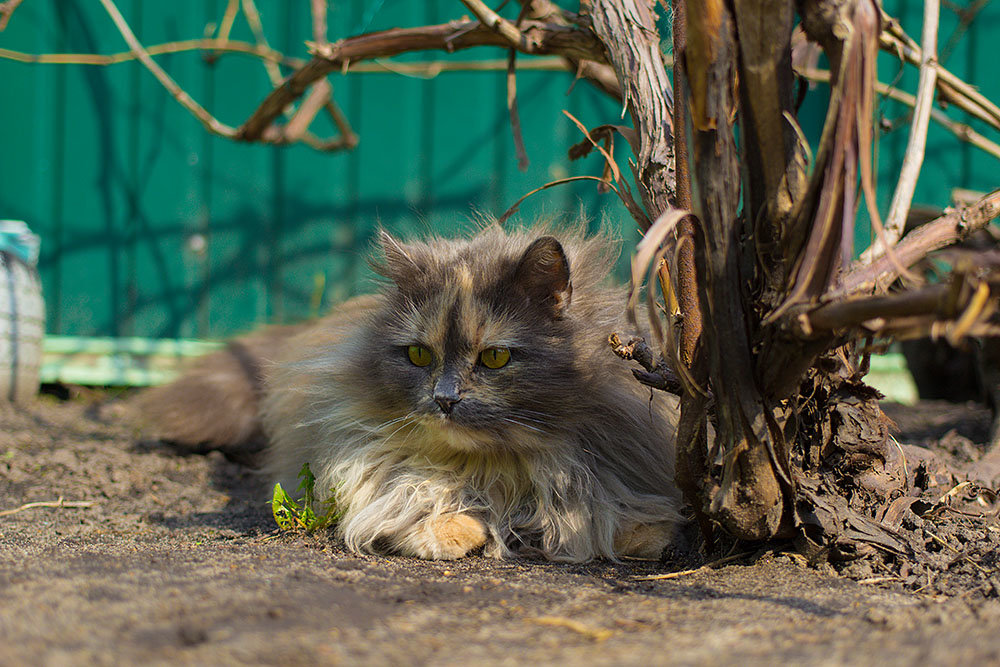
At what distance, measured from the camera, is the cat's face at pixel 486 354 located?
210 centimetres

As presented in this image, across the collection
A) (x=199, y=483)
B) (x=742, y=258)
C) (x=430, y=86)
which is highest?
(x=430, y=86)

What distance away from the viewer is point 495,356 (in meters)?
2.16

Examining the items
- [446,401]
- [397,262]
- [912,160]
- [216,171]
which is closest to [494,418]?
[446,401]

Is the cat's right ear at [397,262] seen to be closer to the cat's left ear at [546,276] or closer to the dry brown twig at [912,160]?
the cat's left ear at [546,276]

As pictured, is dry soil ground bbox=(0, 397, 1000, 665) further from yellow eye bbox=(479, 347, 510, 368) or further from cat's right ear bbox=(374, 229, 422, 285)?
cat's right ear bbox=(374, 229, 422, 285)

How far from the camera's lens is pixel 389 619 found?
4.69ft

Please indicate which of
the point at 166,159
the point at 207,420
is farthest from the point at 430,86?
the point at 207,420

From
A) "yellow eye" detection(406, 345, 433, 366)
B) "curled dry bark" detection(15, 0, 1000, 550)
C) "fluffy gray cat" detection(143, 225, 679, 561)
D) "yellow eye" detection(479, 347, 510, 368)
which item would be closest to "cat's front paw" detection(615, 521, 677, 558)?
"fluffy gray cat" detection(143, 225, 679, 561)

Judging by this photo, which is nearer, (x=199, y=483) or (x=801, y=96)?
(x=801, y=96)

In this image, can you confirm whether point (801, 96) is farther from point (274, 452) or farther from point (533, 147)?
point (533, 147)

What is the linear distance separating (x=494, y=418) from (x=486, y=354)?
18 cm

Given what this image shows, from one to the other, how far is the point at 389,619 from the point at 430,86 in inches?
154

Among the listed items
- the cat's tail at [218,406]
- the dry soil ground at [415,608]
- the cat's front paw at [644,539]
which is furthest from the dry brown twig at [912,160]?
the cat's tail at [218,406]

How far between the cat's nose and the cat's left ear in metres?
0.38
